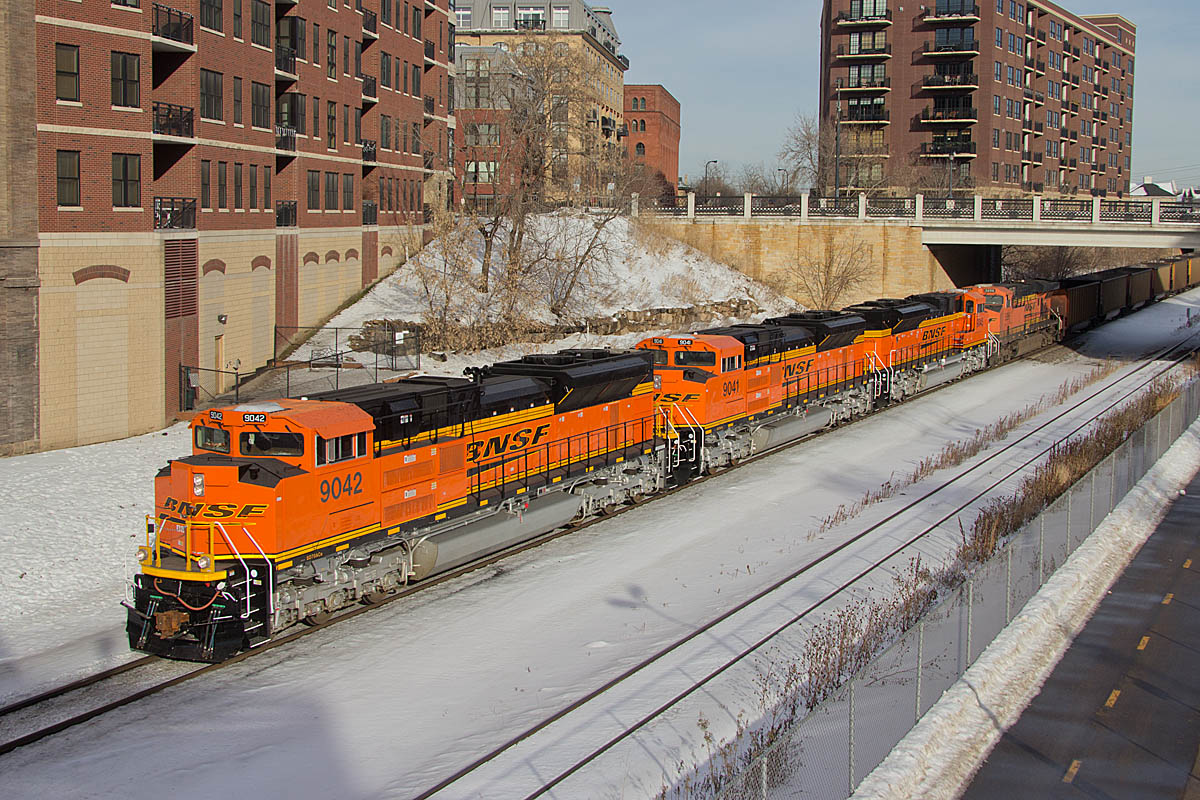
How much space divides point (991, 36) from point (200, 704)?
3926 inches

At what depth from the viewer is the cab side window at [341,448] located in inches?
704

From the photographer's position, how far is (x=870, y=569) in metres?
21.2

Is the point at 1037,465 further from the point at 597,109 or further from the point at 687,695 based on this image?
the point at 597,109

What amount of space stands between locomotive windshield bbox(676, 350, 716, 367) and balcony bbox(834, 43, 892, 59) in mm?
78024

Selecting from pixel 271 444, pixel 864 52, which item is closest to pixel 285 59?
pixel 271 444

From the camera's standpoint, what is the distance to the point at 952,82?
320ft

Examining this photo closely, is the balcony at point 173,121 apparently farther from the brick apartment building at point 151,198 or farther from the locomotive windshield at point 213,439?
the locomotive windshield at point 213,439

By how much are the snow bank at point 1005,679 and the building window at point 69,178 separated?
27.6 m

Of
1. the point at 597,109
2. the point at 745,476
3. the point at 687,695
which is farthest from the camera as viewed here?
the point at 597,109

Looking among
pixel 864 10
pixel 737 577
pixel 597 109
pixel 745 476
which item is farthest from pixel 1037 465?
pixel 597 109

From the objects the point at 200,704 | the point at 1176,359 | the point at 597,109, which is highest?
the point at 597,109

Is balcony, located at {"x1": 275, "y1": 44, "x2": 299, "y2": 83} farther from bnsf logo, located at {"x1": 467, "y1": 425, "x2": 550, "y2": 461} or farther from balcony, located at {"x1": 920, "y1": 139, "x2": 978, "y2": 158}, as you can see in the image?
balcony, located at {"x1": 920, "y1": 139, "x2": 978, "y2": 158}

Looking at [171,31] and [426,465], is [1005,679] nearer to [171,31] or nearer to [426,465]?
[426,465]

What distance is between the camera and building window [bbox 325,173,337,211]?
51844mm
